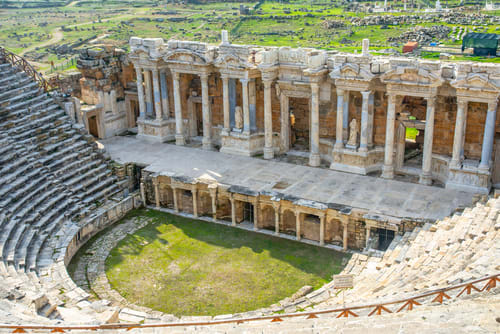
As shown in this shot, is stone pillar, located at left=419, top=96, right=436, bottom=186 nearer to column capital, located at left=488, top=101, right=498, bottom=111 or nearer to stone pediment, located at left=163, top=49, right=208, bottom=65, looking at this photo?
column capital, located at left=488, top=101, right=498, bottom=111

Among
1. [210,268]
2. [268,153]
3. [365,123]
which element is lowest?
[210,268]

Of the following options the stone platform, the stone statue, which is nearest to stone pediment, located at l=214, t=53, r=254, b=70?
the stone statue

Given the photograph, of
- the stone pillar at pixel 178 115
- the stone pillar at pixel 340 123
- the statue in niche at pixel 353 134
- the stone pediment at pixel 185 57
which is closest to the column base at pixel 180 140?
the stone pillar at pixel 178 115

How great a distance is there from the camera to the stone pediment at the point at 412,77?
22.5 m

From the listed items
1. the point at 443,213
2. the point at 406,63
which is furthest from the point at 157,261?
the point at 406,63

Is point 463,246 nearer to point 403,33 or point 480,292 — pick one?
point 480,292

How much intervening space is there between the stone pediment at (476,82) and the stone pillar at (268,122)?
316 inches

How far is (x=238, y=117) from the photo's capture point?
1085 inches

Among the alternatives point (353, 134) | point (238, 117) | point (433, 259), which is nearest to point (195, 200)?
point (238, 117)

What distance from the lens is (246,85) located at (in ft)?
87.6

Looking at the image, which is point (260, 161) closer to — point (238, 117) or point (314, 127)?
point (238, 117)

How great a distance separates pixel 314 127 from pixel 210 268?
8460 millimetres

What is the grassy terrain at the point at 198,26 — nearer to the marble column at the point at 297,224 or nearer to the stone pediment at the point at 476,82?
the stone pediment at the point at 476,82

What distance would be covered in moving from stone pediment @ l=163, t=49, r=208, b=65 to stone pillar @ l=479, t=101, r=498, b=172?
12438 mm
